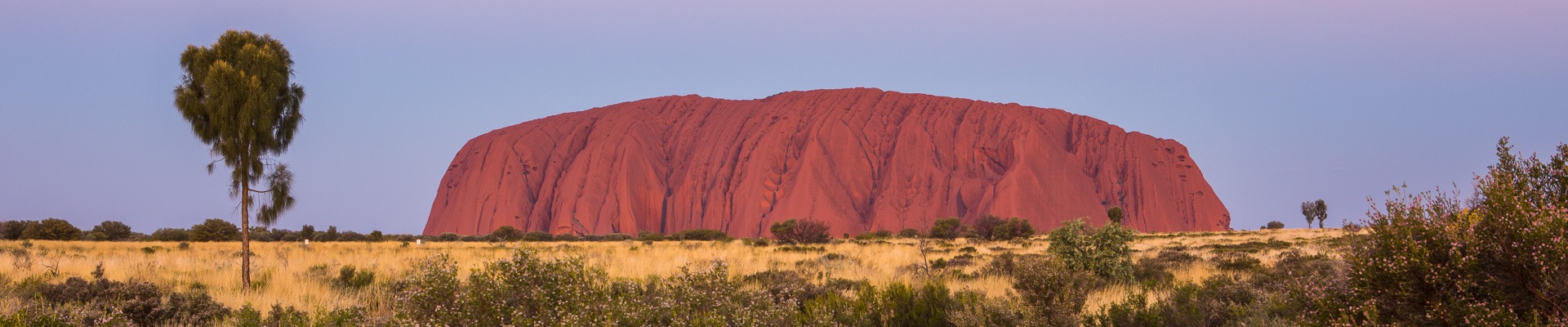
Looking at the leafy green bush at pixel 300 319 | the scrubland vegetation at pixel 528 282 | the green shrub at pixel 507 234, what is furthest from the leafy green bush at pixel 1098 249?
the green shrub at pixel 507 234

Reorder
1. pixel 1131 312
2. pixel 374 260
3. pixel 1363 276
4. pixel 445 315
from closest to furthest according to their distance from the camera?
pixel 1363 276
pixel 445 315
pixel 1131 312
pixel 374 260

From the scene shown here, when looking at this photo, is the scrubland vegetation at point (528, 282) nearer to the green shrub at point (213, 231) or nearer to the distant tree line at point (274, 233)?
the distant tree line at point (274, 233)

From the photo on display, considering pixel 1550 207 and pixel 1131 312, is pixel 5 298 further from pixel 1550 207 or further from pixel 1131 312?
pixel 1550 207

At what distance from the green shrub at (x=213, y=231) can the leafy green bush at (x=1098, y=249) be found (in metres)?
49.6

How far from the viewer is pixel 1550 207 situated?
418cm

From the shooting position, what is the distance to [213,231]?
5047 centimetres

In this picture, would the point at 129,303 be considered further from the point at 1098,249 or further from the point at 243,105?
the point at 1098,249

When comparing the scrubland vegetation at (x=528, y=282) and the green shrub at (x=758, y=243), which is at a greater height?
the scrubland vegetation at (x=528, y=282)

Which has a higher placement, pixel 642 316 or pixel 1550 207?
pixel 1550 207

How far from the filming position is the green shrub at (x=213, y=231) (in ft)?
163

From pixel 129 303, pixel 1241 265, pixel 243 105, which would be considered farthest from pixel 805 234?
pixel 129 303

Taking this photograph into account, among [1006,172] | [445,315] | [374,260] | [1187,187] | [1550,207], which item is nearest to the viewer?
[1550,207]

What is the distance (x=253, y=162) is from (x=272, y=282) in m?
2.17

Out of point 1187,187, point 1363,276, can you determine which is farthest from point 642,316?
point 1187,187
